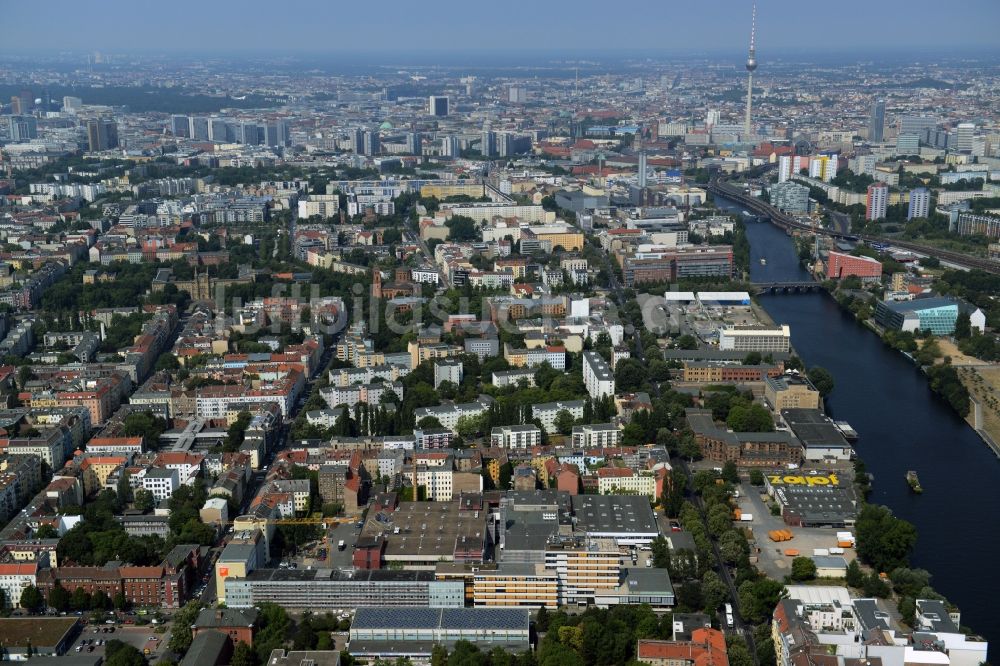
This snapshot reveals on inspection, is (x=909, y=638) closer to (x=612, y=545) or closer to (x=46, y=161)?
(x=612, y=545)

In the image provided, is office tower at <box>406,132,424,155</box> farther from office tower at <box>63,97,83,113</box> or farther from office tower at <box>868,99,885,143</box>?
office tower at <box>63,97,83,113</box>

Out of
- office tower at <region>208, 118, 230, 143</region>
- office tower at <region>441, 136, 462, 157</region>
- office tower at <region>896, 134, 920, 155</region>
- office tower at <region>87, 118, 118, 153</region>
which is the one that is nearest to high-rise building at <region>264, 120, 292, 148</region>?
office tower at <region>208, 118, 230, 143</region>

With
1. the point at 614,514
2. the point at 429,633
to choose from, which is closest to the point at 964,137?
the point at 614,514

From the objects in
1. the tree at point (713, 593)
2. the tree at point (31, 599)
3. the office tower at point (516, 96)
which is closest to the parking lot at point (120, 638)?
the tree at point (31, 599)

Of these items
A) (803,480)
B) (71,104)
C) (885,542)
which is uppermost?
(71,104)

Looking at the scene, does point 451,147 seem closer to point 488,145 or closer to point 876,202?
point 488,145

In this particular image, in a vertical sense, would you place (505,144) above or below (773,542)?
above

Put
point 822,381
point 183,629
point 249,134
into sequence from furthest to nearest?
1. point 249,134
2. point 822,381
3. point 183,629
